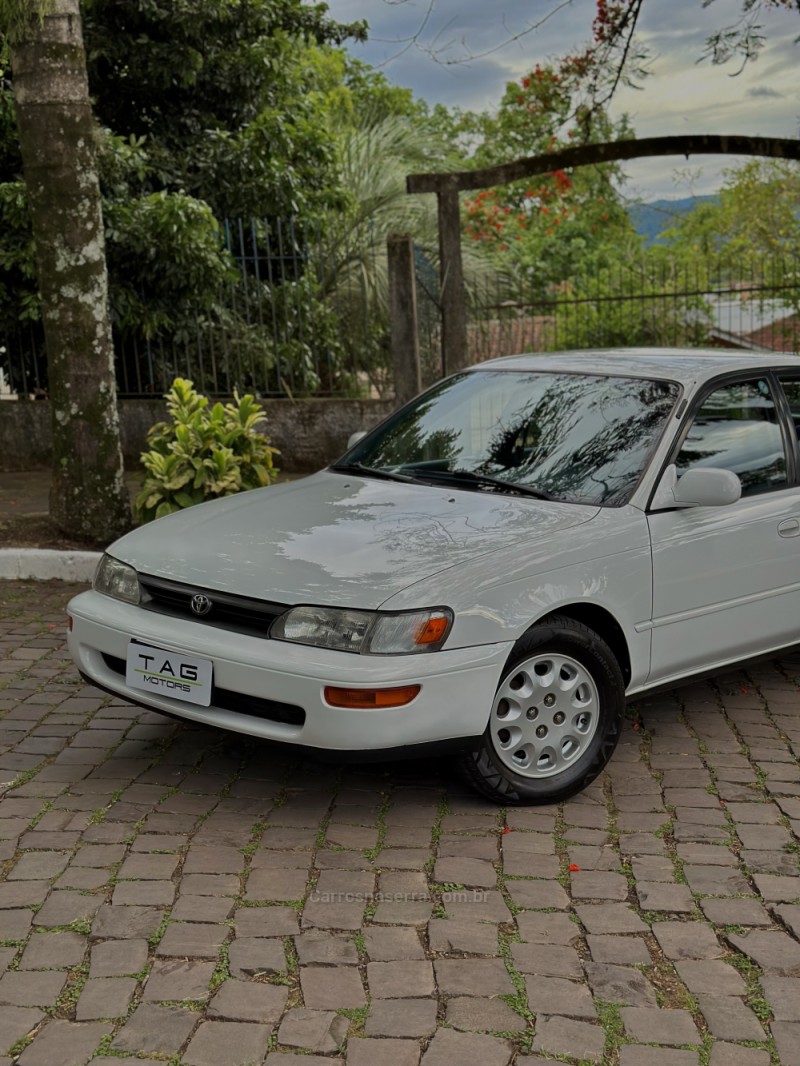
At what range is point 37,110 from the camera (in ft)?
25.3

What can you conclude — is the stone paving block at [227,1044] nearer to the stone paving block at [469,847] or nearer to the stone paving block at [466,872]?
the stone paving block at [466,872]

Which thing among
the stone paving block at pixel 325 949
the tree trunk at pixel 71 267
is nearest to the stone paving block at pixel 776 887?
the stone paving block at pixel 325 949

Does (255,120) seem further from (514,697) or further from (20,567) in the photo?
(514,697)

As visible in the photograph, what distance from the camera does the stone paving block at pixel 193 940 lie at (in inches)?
133

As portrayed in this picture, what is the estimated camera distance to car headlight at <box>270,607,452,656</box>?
154 inches

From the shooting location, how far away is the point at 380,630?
3906mm

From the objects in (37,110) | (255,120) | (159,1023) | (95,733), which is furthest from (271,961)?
(255,120)

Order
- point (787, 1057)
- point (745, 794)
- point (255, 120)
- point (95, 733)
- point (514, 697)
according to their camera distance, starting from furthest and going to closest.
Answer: point (255, 120), point (95, 733), point (745, 794), point (514, 697), point (787, 1057)

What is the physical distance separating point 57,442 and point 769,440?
15.9 feet

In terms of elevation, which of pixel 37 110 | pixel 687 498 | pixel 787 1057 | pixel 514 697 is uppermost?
pixel 37 110

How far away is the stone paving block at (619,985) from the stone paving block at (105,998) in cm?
113

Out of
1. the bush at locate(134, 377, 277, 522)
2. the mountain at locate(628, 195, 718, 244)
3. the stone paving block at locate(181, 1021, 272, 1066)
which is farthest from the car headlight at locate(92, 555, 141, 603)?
the mountain at locate(628, 195, 718, 244)

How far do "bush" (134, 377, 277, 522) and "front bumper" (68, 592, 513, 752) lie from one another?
3.58m

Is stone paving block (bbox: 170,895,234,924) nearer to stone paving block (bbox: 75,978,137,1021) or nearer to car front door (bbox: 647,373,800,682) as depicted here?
stone paving block (bbox: 75,978,137,1021)
